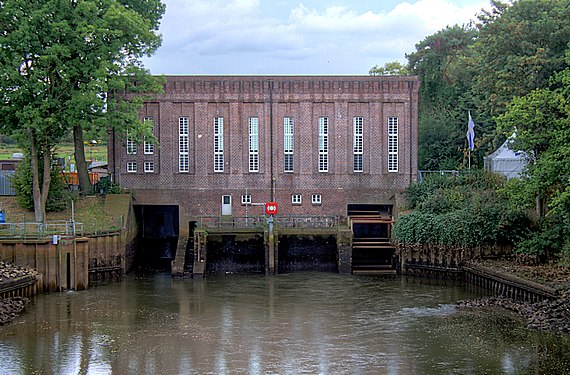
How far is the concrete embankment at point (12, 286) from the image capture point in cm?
3343

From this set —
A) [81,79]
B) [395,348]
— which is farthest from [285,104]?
[395,348]

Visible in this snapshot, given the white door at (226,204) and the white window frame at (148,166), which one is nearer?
the white door at (226,204)

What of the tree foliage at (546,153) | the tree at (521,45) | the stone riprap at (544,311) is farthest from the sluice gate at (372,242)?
the stone riprap at (544,311)

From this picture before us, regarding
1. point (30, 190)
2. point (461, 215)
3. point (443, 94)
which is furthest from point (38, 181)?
point (443, 94)

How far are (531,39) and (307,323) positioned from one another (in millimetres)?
21585

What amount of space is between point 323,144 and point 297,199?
3.85 metres

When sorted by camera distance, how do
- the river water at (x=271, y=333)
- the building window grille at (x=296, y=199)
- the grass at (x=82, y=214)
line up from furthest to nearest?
the building window grille at (x=296, y=199) < the grass at (x=82, y=214) < the river water at (x=271, y=333)

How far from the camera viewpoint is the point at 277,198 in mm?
52938

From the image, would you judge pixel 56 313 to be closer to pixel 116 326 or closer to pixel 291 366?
pixel 116 326

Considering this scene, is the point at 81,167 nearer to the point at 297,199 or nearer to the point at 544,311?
the point at 297,199

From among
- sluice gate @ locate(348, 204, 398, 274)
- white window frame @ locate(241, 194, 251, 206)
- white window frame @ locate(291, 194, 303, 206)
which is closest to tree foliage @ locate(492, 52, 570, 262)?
sluice gate @ locate(348, 204, 398, 274)

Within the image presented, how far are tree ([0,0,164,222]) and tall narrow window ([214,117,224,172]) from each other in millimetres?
7273

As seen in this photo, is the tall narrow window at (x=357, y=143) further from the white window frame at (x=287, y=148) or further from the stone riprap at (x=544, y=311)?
the stone riprap at (x=544, y=311)

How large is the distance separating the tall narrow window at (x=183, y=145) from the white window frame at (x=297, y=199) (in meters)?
6.83
